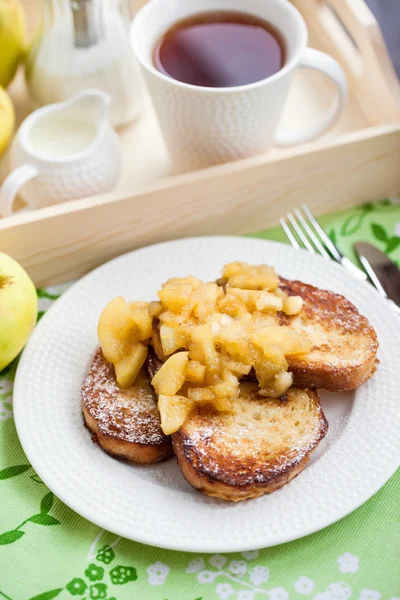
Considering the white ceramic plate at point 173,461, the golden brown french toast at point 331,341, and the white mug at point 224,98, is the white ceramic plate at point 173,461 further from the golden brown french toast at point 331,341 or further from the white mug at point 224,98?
the white mug at point 224,98

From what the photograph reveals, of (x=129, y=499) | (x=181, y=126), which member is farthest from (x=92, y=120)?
(x=129, y=499)

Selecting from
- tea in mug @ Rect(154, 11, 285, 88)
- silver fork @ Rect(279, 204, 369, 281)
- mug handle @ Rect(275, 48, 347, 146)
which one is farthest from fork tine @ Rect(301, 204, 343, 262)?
tea in mug @ Rect(154, 11, 285, 88)

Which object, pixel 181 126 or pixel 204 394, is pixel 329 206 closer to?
pixel 181 126

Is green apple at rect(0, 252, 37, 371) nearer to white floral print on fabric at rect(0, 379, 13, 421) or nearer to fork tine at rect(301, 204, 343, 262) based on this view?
white floral print on fabric at rect(0, 379, 13, 421)

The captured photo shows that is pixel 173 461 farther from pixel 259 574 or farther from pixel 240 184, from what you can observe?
pixel 240 184

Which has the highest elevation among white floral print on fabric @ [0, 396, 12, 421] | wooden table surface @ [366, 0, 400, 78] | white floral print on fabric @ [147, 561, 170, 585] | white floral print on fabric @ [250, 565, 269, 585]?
wooden table surface @ [366, 0, 400, 78]

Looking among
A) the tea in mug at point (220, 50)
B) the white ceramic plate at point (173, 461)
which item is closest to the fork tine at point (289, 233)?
the white ceramic plate at point (173, 461)

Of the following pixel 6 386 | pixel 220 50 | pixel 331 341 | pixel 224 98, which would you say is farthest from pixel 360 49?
pixel 6 386
